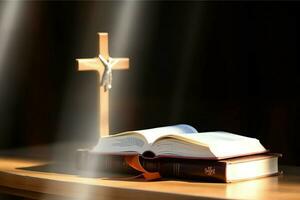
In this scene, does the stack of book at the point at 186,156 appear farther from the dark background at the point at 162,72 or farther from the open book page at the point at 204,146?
the dark background at the point at 162,72

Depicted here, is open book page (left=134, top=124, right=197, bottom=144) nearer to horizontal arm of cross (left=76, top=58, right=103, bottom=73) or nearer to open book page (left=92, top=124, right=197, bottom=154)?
open book page (left=92, top=124, right=197, bottom=154)

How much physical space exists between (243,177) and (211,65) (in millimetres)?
1321

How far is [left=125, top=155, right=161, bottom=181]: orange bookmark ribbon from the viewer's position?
2.02 meters

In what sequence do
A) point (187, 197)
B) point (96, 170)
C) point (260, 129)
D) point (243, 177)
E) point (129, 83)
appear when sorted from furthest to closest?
A: 1. point (129, 83)
2. point (260, 129)
3. point (96, 170)
4. point (243, 177)
5. point (187, 197)

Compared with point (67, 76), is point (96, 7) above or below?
above

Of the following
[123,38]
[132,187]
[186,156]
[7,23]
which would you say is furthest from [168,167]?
[7,23]

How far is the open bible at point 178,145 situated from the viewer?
1.98 m

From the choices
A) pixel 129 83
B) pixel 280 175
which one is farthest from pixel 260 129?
pixel 280 175

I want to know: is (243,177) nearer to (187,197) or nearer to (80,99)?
(187,197)

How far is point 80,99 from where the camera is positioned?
3518 millimetres

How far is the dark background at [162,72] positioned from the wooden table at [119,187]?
0.94 m

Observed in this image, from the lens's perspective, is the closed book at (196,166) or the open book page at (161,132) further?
the open book page at (161,132)

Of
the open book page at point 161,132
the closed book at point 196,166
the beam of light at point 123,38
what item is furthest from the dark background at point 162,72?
the closed book at point 196,166

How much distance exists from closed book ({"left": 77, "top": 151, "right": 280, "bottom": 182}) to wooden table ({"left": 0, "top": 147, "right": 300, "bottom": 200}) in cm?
3
